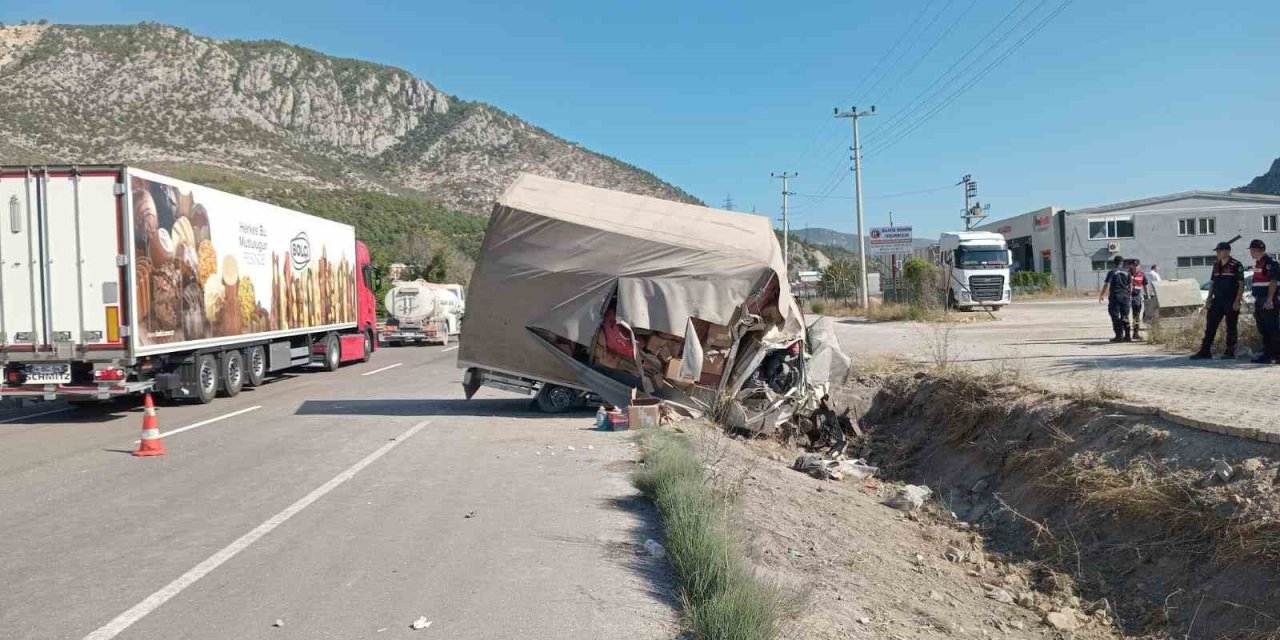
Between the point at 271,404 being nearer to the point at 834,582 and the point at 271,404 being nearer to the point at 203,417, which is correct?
the point at 203,417

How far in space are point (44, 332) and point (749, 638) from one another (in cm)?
1300

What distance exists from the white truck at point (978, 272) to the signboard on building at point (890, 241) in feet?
22.1

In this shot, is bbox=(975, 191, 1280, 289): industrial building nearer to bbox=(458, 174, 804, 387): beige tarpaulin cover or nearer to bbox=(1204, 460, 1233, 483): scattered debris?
bbox=(458, 174, 804, 387): beige tarpaulin cover

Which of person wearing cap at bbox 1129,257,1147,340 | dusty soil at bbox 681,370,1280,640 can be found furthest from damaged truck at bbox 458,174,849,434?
person wearing cap at bbox 1129,257,1147,340

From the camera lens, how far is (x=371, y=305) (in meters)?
26.6

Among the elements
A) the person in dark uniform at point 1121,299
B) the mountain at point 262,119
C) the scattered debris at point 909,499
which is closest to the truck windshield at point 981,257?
the person in dark uniform at point 1121,299

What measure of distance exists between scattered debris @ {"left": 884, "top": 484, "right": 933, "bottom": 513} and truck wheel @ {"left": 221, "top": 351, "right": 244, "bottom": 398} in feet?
40.4

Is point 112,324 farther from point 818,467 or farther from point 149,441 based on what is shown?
point 818,467

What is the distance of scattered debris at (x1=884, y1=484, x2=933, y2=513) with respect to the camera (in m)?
9.69

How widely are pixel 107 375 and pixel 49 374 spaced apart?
0.84 metres

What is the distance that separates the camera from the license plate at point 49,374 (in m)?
13.2

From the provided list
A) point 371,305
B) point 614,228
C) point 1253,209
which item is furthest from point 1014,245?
point 614,228

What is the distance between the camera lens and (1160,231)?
56719 millimetres

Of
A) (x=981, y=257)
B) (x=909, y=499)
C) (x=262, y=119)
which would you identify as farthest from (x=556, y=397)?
(x=262, y=119)
